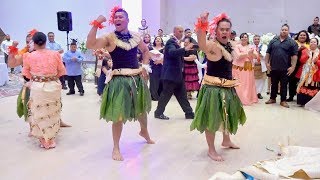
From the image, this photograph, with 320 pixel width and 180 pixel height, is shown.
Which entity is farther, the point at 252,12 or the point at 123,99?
the point at 252,12

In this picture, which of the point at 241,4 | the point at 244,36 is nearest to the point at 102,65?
the point at 244,36

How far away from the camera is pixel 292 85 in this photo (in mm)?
7629

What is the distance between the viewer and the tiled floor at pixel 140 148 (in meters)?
3.69

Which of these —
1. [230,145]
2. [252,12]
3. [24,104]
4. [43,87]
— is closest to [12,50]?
[43,87]

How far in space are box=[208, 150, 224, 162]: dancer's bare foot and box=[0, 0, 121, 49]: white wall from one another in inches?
374

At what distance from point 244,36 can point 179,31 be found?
2.00 metres

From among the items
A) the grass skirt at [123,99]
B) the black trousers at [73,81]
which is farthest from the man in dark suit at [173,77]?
the black trousers at [73,81]

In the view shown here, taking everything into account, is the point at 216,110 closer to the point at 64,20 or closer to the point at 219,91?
the point at 219,91

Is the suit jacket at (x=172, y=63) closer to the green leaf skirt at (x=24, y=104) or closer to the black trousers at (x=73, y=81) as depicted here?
the green leaf skirt at (x=24, y=104)

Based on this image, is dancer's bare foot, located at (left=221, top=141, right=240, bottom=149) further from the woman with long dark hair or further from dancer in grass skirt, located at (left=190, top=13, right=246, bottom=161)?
the woman with long dark hair

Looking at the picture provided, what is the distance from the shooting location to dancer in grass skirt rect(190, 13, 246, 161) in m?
3.86

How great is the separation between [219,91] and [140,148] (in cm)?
112

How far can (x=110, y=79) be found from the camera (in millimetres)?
4047

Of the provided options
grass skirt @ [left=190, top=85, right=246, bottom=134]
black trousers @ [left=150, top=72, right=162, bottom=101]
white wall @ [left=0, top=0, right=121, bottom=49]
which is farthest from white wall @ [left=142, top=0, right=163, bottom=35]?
grass skirt @ [left=190, top=85, right=246, bottom=134]
